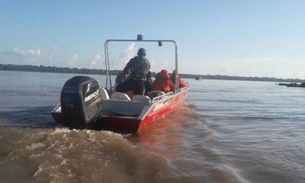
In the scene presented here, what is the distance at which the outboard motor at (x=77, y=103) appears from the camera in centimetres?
794

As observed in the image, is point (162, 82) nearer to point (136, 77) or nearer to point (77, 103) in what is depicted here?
point (136, 77)

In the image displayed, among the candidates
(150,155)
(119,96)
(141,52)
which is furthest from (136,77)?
(150,155)

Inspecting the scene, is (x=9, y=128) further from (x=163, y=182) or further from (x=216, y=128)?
(x=216, y=128)

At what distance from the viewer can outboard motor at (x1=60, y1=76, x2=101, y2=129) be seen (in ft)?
26.0

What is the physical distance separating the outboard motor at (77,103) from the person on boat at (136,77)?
3.26m

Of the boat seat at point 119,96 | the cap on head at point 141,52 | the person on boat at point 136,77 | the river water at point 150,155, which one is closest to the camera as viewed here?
the river water at point 150,155

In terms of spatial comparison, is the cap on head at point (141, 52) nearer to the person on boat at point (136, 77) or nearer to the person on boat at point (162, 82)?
the person on boat at point (136, 77)

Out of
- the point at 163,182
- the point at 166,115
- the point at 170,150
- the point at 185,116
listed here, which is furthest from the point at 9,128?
the point at 185,116

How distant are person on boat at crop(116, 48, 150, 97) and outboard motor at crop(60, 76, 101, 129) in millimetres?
3255

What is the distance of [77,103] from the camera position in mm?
7910

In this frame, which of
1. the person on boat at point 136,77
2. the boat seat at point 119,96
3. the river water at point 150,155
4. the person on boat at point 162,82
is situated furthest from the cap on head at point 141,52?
the river water at point 150,155

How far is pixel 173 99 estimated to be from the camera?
1280cm

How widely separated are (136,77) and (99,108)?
2.90 meters

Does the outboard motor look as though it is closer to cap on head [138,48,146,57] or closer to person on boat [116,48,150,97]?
person on boat [116,48,150,97]
